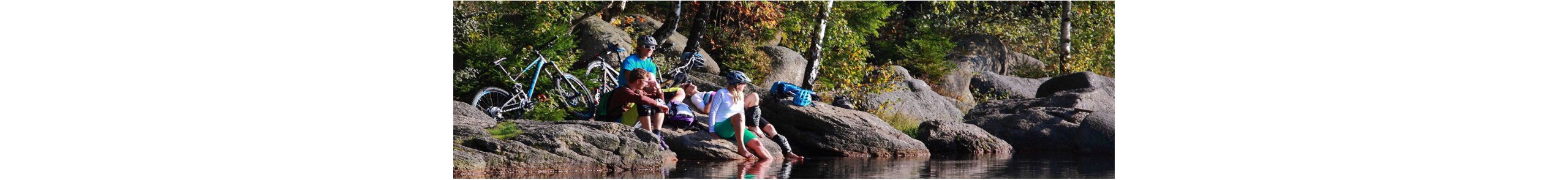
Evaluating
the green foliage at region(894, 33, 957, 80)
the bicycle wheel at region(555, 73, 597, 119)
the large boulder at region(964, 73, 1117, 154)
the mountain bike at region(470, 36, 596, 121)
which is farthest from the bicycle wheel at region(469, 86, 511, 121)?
the green foliage at region(894, 33, 957, 80)

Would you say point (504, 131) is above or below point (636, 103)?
below

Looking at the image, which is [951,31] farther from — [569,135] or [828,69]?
[569,135]

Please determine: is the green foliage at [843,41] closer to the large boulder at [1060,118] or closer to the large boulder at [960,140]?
the large boulder at [1060,118]

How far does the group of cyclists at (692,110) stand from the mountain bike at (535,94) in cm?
49

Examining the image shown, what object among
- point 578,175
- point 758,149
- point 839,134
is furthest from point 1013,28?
point 578,175

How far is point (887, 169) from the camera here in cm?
862

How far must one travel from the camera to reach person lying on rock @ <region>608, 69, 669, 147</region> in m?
9.23

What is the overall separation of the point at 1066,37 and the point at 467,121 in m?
5.96

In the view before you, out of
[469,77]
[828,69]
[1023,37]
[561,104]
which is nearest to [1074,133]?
[1023,37]

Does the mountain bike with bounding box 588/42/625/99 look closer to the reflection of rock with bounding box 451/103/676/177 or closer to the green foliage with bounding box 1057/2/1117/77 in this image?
the reflection of rock with bounding box 451/103/676/177

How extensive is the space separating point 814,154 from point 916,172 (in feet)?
6.70

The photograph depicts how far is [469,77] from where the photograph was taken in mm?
10672

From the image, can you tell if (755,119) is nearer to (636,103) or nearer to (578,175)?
(636,103)

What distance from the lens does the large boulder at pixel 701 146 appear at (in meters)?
9.30
